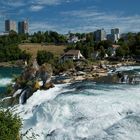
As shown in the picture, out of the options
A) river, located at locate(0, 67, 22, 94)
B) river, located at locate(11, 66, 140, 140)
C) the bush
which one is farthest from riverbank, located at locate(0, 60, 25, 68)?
the bush

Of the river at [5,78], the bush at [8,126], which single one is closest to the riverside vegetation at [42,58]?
the bush at [8,126]

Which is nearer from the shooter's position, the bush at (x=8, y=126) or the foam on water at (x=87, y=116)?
the bush at (x=8, y=126)

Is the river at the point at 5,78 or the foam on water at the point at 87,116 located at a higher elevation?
the foam on water at the point at 87,116

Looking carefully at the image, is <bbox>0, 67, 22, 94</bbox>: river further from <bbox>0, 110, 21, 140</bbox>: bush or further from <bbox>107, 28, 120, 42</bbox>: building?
<bbox>107, 28, 120, 42</bbox>: building

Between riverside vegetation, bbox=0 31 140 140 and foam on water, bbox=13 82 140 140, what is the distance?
16.4 ft

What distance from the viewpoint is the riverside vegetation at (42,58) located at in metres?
13.0

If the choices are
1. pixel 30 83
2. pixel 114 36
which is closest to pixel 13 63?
pixel 30 83

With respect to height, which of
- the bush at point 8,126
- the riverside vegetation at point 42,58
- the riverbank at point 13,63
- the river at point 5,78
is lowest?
the riverbank at point 13,63

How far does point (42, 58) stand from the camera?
266 feet

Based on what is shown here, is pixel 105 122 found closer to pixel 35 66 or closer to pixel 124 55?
pixel 35 66

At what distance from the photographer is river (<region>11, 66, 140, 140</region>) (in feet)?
65.5

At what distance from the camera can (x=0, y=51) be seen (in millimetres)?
99062

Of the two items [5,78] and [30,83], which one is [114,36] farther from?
[30,83]

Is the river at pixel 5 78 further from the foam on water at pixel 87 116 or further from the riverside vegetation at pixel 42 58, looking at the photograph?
the foam on water at pixel 87 116
